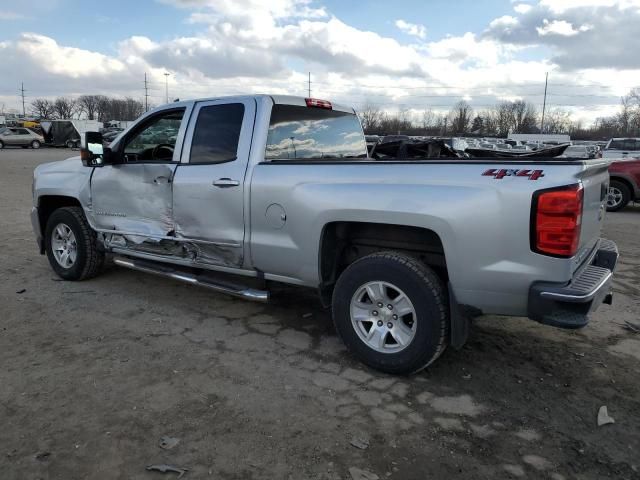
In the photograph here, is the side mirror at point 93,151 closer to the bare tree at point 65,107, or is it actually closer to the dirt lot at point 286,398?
the dirt lot at point 286,398

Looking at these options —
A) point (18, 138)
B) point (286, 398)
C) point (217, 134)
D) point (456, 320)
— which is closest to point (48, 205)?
point (217, 134)

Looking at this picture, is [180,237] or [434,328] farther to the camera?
[180,237]

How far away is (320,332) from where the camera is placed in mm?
4477

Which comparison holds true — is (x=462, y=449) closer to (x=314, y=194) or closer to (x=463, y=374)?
(x=463, y=374)

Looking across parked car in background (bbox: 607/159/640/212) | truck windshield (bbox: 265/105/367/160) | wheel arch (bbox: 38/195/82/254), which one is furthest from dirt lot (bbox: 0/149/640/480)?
parked car in background (bbox: 607/159/640/212)

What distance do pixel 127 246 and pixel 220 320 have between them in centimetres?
132

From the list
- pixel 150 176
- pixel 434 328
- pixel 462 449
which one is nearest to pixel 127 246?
pixel 150 176

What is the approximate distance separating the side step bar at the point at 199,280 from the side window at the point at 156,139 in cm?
102

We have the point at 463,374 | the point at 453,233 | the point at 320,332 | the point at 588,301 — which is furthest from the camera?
the point at 320,332

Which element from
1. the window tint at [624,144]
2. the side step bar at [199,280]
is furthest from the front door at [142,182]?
the window tint at [624,144]

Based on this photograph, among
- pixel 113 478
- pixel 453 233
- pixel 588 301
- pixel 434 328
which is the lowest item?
pixel 113 478

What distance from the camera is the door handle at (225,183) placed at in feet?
13.8

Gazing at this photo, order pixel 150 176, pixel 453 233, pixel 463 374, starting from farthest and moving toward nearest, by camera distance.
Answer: pixel 150 176 < pixel 463 374 < pixel 453 233

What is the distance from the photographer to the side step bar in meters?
4.27
